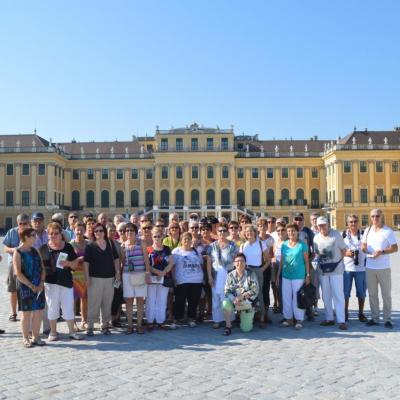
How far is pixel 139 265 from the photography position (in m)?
7.82

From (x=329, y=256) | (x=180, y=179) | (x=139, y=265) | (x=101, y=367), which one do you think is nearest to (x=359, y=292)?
(x=329, y=256)

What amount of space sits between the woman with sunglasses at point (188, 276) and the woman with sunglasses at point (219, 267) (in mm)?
189

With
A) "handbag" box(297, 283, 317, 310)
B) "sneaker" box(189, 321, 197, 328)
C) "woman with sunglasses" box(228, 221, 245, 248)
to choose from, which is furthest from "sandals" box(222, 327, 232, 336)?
"woman with sunglasses" box(228, 221, 245, 248)

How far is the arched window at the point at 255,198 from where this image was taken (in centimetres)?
5822

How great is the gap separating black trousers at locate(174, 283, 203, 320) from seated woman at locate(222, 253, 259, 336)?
0.62 m

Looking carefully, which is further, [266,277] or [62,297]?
[266,277]

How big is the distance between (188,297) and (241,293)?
3.18 ft

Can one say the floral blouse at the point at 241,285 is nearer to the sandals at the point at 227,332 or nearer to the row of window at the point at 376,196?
the sandals at the point at 227,332

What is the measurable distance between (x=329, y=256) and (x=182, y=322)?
101 inches

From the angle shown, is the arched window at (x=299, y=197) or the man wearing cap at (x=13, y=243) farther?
the arched window at (x=299, y=197)

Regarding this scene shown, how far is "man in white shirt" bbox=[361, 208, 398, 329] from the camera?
8.04 m

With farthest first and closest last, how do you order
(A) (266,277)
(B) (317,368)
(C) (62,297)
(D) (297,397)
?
(A) (266,277) → (C) (62,297) → (B) (317,368) → (D) (297,397)

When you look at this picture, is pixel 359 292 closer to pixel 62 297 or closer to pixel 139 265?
pixel 139 265

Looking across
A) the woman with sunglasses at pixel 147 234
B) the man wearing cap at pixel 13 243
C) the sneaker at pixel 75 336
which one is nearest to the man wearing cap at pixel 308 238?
the woman with sunglasses at pixel 147 234
